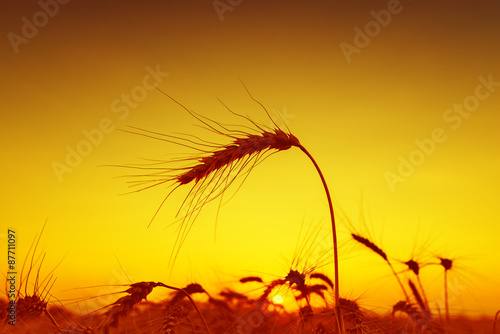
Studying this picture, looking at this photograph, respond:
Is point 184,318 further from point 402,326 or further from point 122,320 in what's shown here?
point 402,326

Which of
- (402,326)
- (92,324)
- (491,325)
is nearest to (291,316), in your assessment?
(402,326)

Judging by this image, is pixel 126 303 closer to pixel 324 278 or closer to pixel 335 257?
pixel 335 257

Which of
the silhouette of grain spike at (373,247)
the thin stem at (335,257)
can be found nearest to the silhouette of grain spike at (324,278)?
the silhouette of grain spike at (373,247)

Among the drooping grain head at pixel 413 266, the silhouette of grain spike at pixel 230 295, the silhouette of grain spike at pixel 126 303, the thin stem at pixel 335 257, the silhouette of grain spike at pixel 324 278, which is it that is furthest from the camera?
the silhouette of grain spike at pixel 230 295

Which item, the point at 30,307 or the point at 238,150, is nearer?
the point at 238,150

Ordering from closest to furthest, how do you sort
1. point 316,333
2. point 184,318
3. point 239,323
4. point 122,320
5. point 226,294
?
point 122,320
point 316,333
point 184,318
point 239,323
point 226,294

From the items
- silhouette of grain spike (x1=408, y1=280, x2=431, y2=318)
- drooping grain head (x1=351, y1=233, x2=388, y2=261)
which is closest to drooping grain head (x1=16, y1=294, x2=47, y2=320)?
drooping grain head (x1=351, y1=233, x2=388, y2=261)

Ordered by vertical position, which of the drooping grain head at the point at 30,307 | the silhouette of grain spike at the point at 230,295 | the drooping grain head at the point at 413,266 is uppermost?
the drooping grain head at the point at 413,266

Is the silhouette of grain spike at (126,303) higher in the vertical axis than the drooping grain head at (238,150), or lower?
lower

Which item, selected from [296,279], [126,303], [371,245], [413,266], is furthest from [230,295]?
[126,303]

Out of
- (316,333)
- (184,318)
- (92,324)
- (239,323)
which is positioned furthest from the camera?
(239,323)

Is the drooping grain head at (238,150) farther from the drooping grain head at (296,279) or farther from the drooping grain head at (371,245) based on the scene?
the drooping grain head at (371,245)
